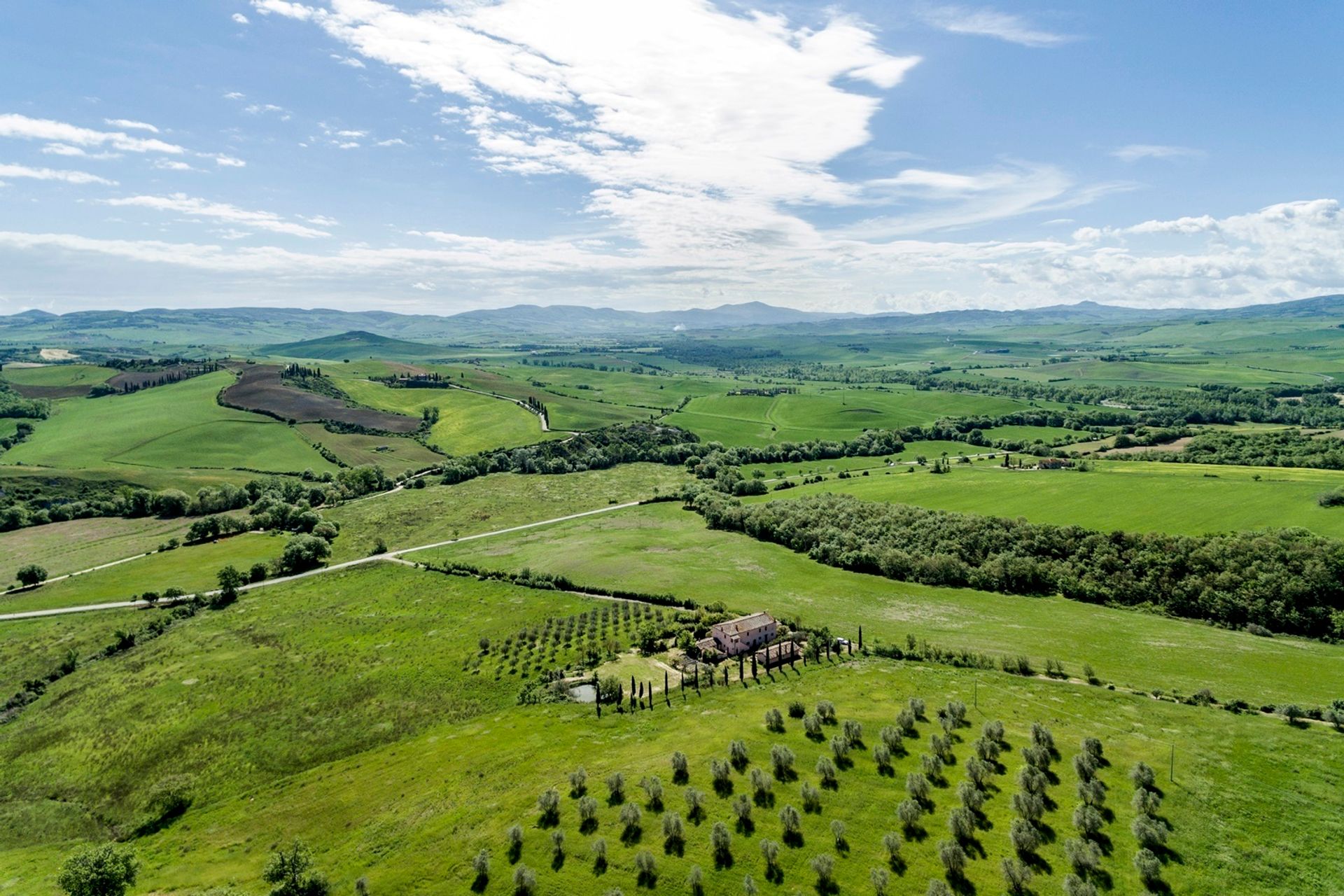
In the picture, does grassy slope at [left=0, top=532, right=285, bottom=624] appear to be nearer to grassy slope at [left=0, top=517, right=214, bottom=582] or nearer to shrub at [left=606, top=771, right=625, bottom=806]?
grassy slope at [left=0, top=517, right=214, bottom=582]

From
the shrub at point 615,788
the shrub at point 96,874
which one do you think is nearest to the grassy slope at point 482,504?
the shrub at point 96,874

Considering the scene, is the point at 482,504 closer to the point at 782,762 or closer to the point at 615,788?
the point at 615,788

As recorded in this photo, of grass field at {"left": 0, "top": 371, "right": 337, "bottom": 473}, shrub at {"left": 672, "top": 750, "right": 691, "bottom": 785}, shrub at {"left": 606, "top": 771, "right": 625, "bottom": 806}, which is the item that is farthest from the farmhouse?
grass field at {"left": 0, "top": 371, "right": 337, "bottom": 473}

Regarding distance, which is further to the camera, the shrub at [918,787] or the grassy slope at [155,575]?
the grassy slope at [155,575]

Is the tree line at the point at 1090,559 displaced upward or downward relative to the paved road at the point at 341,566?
upward

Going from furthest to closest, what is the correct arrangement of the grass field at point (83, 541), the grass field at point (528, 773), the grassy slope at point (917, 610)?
1. the grass field at point (83, 541)
2. the grassy slope at point (917, 610)
3. the grass field at point (528, 773)

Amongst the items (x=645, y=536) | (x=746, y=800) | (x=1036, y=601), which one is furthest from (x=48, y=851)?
(x=1036, y=601)

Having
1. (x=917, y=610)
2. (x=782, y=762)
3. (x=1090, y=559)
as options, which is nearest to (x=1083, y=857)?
(x=782, y=762)

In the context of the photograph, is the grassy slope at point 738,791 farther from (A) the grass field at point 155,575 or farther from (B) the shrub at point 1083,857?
(A) the grass field at point 155,575
